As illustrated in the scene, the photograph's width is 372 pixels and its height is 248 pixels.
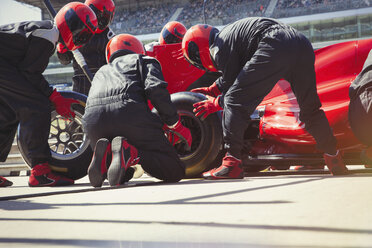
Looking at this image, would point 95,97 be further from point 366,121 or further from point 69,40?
point 366,121

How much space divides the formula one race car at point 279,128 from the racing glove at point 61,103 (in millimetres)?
127

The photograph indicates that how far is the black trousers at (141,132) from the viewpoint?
3.36m

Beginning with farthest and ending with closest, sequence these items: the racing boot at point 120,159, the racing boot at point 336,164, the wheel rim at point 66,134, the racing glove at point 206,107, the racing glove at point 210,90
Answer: the wheel rim at point 66,134 → the racing glove at point 210,90 → the racing glove at point 206,107 → the racing boot at point 336,164 → the racing boot at point 120,159

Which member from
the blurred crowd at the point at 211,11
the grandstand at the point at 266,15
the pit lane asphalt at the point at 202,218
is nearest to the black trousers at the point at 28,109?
the pit lane asphalt at the point at 202,218

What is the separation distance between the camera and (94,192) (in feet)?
9.65

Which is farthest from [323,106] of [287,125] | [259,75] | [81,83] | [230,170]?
[81,83]

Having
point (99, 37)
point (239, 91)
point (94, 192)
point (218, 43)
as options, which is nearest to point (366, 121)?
point (239, 91)

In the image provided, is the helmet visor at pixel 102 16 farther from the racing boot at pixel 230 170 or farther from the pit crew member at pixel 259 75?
the racing boot at pixel 230 170

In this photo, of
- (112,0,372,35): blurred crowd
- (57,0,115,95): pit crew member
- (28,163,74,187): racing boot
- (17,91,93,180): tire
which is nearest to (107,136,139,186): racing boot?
(28,163,74,187): racing boot

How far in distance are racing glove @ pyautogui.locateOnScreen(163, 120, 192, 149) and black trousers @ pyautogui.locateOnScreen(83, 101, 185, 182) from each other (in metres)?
0.13

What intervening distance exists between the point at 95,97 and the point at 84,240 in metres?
2.23

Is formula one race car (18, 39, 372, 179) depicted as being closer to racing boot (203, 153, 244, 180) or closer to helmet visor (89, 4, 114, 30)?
racing boot (203, 153, 244, 180)

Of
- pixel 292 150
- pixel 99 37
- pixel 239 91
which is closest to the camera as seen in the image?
pixel 239 91

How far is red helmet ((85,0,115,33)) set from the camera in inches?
219
